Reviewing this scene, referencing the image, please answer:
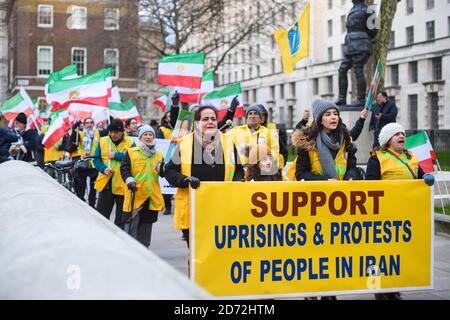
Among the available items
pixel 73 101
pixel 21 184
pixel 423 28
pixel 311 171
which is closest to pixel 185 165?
pixel 311 171

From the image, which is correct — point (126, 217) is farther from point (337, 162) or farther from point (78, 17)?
point (78, 17)

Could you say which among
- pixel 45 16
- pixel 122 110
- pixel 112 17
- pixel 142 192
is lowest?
pixel 142 192

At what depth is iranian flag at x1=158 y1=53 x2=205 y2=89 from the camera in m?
13.8

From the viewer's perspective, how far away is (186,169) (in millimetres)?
6055

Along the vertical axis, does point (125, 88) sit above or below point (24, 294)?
above

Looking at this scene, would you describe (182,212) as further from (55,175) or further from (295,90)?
(295,90)

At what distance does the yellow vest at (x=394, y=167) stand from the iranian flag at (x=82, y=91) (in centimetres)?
970

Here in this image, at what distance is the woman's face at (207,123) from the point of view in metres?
6.06

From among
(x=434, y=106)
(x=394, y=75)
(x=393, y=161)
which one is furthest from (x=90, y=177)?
(x=394, y=75)

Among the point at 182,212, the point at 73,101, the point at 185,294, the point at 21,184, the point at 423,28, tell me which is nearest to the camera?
the point at 185,294

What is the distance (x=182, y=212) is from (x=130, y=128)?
21.7 feet

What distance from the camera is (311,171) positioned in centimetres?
619

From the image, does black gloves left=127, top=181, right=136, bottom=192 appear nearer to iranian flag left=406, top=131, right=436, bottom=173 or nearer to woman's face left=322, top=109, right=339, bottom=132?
woman's face left=322, top=109, right=339, bottom=132

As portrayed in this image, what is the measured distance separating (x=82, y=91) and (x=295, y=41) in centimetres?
579
